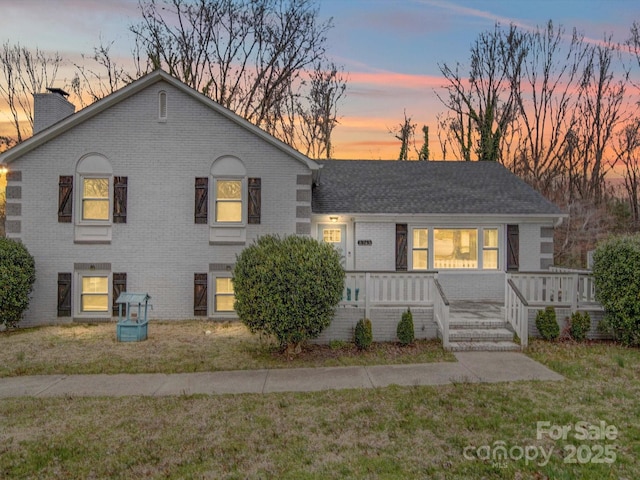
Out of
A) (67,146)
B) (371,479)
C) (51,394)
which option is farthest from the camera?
(67,146)

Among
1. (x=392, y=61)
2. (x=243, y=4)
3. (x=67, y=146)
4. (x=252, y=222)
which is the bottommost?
(x=252, y=222)

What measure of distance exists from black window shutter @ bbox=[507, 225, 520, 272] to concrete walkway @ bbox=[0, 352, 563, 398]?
6.43 meters

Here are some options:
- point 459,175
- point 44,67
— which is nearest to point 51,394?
point 459,175

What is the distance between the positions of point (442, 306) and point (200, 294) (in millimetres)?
7177

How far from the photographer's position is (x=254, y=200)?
12.9 m

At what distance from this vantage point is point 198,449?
15.9 feet

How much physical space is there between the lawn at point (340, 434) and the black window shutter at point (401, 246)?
23.5ft

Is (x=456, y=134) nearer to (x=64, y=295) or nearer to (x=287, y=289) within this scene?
(x=287, y=289)

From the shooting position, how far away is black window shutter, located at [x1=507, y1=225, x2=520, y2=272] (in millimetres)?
14164

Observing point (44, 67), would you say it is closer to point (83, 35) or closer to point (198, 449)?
point (83, 35)

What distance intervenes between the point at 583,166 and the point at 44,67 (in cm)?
3830

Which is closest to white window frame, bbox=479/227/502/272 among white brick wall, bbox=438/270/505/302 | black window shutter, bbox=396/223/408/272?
white brick wall, bbox=438/270/505/302

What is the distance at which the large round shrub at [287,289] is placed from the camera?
27.8ft

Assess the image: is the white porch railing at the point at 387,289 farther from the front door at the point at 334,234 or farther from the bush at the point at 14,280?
the bush at the point at 14,280
